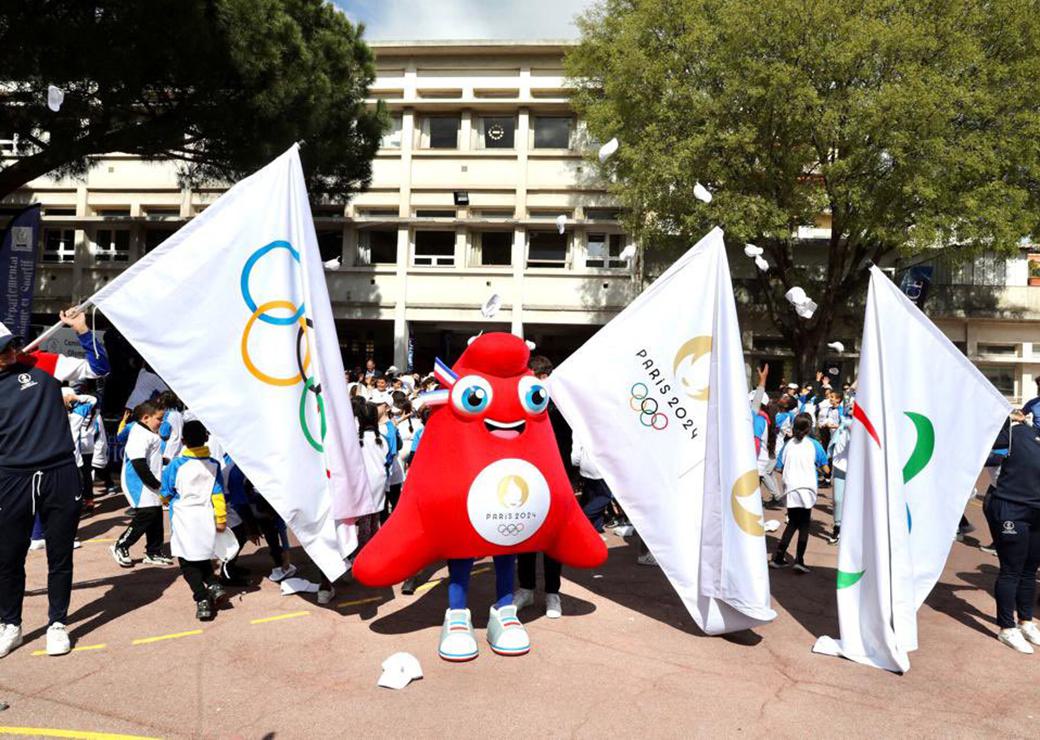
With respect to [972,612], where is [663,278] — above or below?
above

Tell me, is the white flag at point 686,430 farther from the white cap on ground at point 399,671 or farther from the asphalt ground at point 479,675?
the white cap on ground at point 399,671

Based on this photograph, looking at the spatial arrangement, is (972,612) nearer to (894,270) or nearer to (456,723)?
(456,723)

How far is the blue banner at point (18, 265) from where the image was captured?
49.7ft

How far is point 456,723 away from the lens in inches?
164

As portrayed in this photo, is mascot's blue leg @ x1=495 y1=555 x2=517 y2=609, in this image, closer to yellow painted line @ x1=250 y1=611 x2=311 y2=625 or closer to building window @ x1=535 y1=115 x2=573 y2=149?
yellow painted line @ x1=250 y1=611 x2=311 y2=625

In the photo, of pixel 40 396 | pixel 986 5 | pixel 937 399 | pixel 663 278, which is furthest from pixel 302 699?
pixel 986 5

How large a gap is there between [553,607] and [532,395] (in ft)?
6.25

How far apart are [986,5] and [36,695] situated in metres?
21.1

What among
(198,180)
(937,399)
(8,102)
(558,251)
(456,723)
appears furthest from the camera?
(558,251)

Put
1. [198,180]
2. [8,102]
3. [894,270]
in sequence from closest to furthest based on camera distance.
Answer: [8,102] < [198,180] < [894,270]

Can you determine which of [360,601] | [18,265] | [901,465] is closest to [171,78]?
[18,265]

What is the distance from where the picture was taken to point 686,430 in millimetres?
5895

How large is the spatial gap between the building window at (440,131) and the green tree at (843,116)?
27.7ft

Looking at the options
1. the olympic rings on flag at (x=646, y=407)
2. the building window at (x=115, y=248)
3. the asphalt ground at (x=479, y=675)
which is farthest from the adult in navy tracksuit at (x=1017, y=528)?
the building window at (x=115, y=248)
